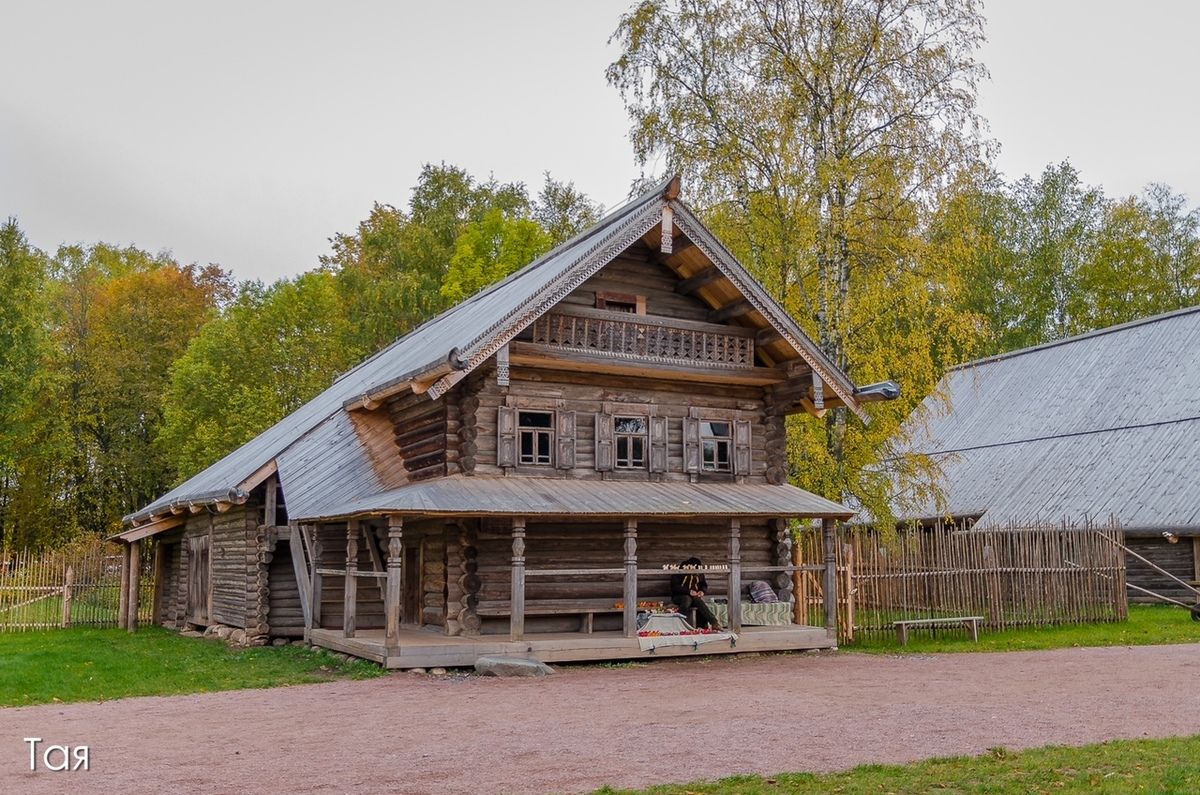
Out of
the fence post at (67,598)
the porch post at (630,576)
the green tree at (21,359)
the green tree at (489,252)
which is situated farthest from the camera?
the green tree at (489,252)

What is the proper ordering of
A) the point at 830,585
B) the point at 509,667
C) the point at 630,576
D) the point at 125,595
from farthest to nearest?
the point at 125,595 → the point at 830,585 → the point at 630,576 → the point at 509,667

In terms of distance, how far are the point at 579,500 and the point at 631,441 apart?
3159 millimetres

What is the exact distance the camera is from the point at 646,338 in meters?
21.3

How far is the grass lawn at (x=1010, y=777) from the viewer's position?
876 centimetres

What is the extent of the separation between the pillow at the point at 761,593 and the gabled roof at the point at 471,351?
12.9 ft

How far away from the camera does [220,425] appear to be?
45312mm

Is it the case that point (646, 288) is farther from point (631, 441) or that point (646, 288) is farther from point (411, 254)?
point (411, 254)

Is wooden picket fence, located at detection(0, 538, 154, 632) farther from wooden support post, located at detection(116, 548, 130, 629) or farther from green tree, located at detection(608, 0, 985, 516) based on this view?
green tree, located at detection(608, 0, 985, 516)

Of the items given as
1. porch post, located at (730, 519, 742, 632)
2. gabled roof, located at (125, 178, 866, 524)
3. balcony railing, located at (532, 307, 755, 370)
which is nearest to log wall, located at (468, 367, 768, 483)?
balcony railing, located at (532, 307, 755, 370)

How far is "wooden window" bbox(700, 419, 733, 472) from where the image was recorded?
22.6 m

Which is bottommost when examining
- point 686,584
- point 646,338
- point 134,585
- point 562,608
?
point 562,608

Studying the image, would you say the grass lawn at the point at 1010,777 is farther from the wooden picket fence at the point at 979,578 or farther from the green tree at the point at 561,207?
the green tree at the point at 561,207

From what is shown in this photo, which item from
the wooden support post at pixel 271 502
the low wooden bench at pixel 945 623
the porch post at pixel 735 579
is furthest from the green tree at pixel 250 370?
the low wooden bench at pixel 945 623

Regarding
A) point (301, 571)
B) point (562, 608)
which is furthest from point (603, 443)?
point (301, 571)
